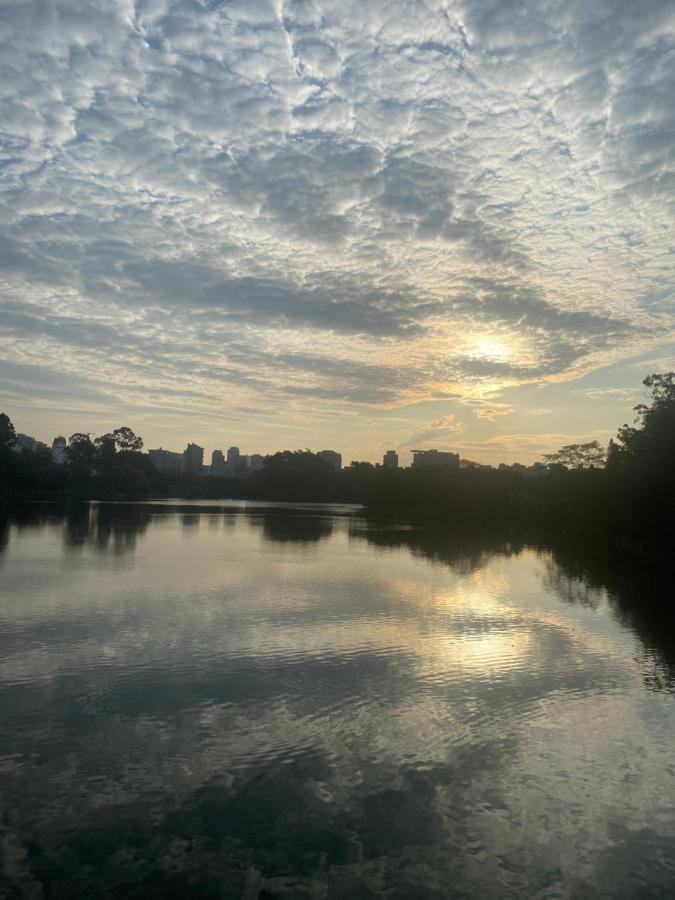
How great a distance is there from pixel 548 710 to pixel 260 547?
80.4ft

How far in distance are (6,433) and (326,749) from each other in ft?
261

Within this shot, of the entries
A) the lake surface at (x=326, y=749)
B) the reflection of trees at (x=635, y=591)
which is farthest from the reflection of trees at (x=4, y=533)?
the reflection of trees at (x=635, y=591)

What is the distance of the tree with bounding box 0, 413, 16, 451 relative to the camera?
7681 cm

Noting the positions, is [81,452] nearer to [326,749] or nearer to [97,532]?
[97,532]

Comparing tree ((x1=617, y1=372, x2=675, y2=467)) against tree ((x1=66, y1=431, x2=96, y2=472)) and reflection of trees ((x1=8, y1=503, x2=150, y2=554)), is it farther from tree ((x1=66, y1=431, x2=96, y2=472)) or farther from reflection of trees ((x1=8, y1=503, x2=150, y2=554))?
tree ((x1=66, y1=431, x2=96, y2=472))

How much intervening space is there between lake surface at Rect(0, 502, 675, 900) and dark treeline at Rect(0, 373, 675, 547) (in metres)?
22.7

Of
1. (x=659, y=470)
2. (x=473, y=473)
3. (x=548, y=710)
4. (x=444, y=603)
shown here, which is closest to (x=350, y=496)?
(x=473, y=473)

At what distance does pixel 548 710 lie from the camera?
9844mm

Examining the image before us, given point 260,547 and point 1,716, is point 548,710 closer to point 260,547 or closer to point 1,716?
point 1,716

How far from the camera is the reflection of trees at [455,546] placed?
31359 millimetres

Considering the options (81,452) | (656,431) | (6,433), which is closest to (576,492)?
(656,431)

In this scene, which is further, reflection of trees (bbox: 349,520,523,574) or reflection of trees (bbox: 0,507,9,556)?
reflection of trees (bbox: 349,520,523,574)

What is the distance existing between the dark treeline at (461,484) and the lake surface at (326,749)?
22705 mm

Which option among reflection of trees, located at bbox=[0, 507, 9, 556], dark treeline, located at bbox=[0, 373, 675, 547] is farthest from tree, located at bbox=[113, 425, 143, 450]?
reflection of trees, located at bbox=[0, 507, 9, 556]
